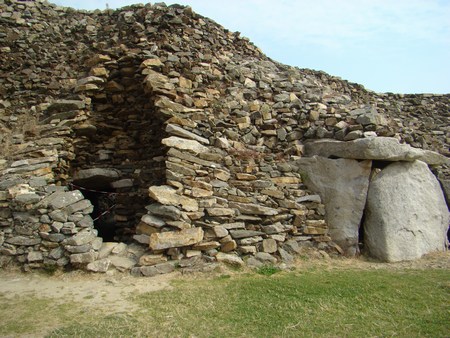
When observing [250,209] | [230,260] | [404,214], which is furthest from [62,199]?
[404,214]

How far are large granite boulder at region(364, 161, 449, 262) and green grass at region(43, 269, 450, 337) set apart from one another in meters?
1.54

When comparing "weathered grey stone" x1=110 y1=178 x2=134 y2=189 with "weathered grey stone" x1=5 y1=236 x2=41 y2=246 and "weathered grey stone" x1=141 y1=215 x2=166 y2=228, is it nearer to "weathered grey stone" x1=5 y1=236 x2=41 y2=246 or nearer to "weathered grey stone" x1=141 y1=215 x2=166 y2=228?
"weathered grey stone" x1=141 y1=215 x2=166 y2=228

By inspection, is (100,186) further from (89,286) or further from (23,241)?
(89,286)

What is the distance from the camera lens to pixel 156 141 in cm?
960

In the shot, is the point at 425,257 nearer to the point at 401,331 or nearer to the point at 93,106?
the point at 401,331

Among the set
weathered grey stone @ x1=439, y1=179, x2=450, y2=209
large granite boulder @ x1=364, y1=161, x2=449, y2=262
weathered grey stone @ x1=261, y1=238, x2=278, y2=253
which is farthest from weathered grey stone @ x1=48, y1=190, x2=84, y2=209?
weathered grey stone @ x1=439, y1=179, x2=450, y2=209

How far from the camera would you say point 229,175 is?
8891 millimetres

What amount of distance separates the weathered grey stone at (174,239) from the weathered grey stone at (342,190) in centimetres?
377

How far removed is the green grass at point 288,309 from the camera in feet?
15.5

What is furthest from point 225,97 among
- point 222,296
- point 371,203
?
point 222,296

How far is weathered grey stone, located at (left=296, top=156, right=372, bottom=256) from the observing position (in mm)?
8969

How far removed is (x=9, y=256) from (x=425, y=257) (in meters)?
9.57

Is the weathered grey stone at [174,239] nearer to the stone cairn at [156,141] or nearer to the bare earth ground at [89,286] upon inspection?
the stone cairn at [156,141]

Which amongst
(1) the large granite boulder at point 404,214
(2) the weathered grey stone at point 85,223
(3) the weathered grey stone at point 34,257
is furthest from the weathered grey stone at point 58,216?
(1) the large granite boulder at point 404,214
